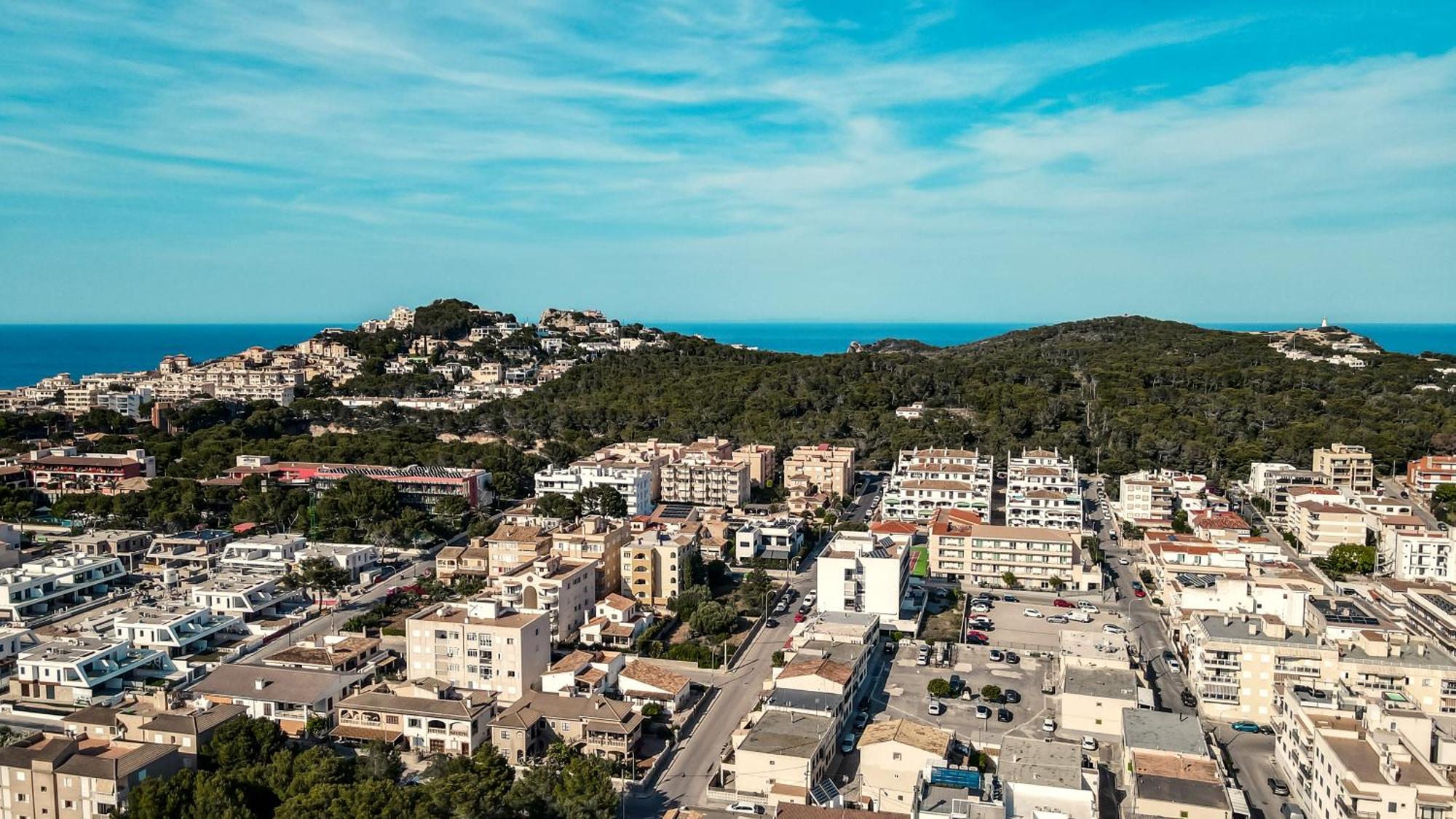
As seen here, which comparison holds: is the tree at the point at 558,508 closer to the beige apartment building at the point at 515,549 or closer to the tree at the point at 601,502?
the tree at the point at 601,502

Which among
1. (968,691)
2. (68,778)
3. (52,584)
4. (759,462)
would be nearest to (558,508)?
(759,462)

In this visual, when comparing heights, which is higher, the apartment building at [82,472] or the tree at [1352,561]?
the apartment building at [82,472]

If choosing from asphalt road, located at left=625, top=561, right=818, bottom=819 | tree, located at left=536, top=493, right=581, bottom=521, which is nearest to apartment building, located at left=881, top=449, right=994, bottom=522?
tree, located at left=536, top=493, right=581, bottom=521

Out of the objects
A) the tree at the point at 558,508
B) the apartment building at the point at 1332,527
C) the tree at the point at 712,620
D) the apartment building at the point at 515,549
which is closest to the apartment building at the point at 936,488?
the apartment building at the point at 1332,527

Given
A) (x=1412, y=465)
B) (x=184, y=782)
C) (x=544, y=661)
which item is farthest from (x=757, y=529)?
(x=1412, y=465)

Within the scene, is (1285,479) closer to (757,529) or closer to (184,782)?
(757,529)

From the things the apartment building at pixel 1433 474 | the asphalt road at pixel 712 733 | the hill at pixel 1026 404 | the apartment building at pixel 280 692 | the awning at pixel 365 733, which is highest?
the hill at pixel 1026 404

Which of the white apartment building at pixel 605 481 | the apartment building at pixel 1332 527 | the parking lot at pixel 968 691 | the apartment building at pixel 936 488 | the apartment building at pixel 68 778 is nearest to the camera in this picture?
the apartment building at pixel 68 778
